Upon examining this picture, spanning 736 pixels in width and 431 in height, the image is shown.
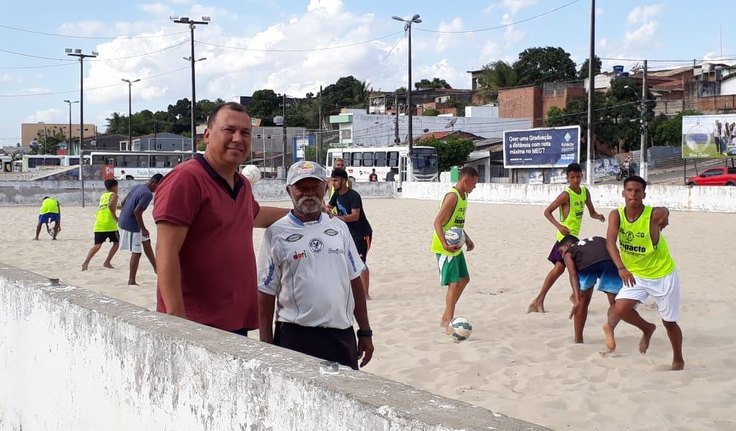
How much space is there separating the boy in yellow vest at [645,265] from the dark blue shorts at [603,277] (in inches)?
32.0

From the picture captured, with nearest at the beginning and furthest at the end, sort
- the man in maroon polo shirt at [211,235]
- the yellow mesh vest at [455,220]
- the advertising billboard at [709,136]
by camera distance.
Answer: the man in maroon polo shirt at [211,235] < the yellow mesh vest at [455,220] < the advertising billboard at [709,136]

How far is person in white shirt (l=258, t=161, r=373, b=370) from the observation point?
405 cm

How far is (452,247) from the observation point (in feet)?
26.3

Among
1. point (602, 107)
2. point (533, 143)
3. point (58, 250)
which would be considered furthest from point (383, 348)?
point (602, 107)

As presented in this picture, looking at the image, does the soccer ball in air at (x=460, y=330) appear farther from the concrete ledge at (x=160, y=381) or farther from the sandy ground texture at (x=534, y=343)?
the concrete ledge at (x=160, y=381)

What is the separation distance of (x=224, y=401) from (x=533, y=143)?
152ft

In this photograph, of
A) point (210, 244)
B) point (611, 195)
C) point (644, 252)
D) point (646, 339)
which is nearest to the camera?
point (210, 244)

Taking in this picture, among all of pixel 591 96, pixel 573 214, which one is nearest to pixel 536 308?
pixel 573 214

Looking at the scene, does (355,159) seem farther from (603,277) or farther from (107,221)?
(603,277)

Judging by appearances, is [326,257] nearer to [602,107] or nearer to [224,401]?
[224,401]

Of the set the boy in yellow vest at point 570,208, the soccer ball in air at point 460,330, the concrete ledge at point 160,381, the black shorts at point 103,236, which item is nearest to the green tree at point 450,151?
the black shorts at point 103,236

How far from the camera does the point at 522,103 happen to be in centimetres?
7138

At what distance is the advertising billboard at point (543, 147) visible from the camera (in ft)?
148

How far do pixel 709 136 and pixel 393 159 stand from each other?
18386 millimetres
